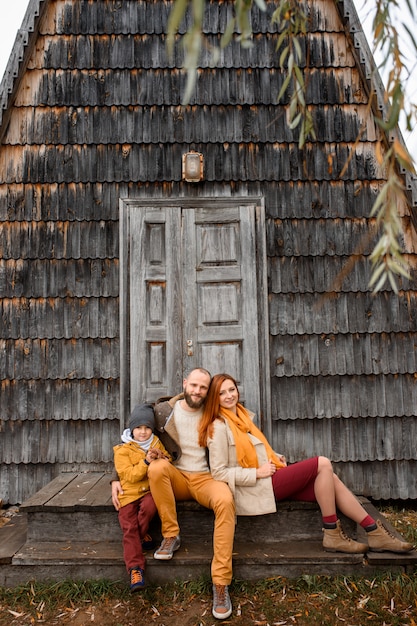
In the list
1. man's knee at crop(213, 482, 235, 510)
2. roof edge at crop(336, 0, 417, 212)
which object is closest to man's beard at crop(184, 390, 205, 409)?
man's knee at crop(213, 482, 235, 510)

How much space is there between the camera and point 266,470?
10.5 ft

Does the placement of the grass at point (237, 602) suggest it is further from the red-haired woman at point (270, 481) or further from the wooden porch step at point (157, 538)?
the red-haired woman at point (270, 481)

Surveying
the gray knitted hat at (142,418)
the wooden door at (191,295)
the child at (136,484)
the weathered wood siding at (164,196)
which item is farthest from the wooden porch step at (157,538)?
the wooden door at (191,295)

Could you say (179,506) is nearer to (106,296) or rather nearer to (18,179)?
(106,296)

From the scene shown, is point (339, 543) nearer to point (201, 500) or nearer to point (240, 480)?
point (240, 480)

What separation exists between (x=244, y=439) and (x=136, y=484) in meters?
0.74

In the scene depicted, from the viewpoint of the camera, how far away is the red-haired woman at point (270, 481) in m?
3.10

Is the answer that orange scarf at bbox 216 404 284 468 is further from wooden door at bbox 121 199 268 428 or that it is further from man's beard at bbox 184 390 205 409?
wooden door at bbox 121 199 268 428

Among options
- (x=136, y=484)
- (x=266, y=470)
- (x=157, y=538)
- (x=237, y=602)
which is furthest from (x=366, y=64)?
(x=237, y=602)

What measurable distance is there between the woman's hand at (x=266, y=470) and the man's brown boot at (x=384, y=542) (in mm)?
710

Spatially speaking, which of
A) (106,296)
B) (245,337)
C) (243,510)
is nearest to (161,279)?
(106,296)

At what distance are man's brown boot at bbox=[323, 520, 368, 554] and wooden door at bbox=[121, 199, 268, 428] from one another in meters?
1.39

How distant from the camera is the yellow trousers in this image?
2805mm

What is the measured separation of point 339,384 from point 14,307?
2968 mm
